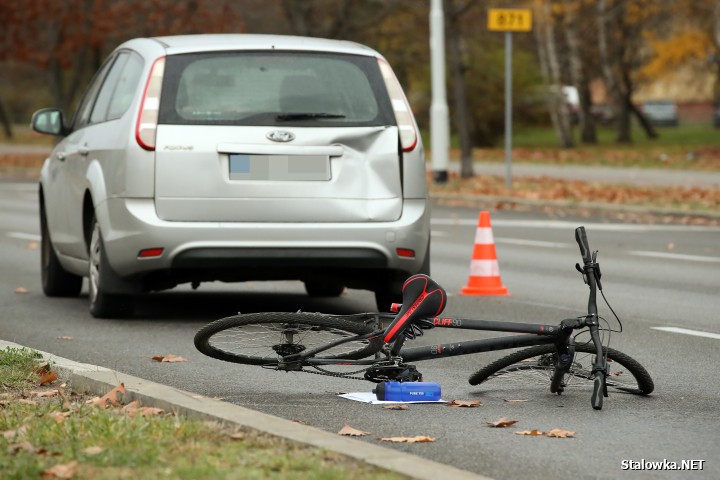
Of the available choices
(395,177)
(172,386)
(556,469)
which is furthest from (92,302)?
(556,469)

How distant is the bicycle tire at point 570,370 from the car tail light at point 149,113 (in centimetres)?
285

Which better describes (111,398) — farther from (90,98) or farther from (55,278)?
(55,278)

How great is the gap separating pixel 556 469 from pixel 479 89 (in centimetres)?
4565

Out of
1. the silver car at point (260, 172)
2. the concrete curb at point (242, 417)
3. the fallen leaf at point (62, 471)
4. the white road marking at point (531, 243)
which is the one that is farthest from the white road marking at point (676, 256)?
the fallen leaf at point (62, 471)

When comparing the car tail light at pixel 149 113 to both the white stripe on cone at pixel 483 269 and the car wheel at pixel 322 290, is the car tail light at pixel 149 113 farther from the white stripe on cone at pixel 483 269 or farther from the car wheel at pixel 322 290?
the white stripe on cone at pixel 483 269

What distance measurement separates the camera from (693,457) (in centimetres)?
577

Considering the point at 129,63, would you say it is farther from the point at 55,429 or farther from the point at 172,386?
the point at 55,429

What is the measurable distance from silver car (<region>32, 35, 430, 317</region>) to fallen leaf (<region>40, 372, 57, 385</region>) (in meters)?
2.18

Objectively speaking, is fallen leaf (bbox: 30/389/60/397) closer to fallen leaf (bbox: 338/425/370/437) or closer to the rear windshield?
fallen leaf (bbox: 338/425/370/437)

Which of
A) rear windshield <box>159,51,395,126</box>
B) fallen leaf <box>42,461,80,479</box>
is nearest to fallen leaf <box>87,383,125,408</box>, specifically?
fallen leaf <box>42,461,80,479</box>

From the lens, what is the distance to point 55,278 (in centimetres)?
1157

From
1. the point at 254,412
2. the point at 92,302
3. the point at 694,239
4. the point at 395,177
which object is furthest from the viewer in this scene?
the point at 694,239

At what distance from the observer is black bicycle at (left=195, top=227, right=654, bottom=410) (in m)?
6.89

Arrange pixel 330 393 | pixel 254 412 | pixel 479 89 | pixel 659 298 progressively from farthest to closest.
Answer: pixel 479 89 → pixel 659 298 → pixel 330 393 → pixel 254 412
